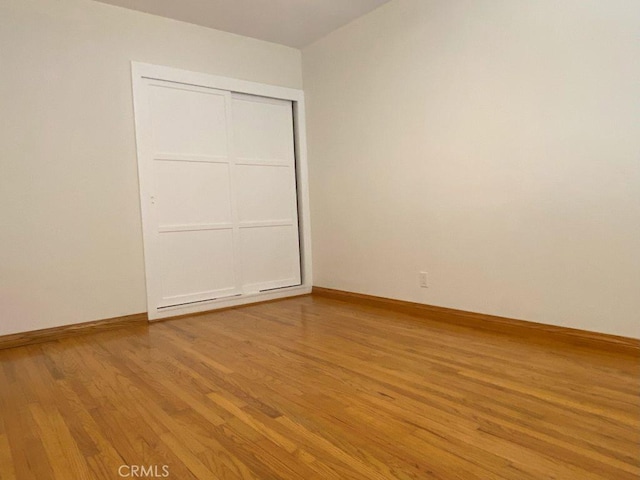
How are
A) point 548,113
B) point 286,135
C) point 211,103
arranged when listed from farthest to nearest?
point 286,135
point 211,103
point 548,113

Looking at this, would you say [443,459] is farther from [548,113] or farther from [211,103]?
[211,103]

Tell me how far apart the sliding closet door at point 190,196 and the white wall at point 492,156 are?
109 cm

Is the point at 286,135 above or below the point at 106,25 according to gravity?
below

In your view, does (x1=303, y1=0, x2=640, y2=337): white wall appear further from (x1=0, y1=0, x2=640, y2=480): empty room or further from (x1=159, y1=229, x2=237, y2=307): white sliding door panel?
(x1=159, y1=229, x2=237, y2=307): white sliding door panel

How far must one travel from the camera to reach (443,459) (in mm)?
1365

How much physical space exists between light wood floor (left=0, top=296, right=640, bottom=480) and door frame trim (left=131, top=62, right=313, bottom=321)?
1.00 meters

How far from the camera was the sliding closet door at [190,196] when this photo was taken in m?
3.68

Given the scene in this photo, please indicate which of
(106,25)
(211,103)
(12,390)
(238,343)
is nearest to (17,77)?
(106,25)

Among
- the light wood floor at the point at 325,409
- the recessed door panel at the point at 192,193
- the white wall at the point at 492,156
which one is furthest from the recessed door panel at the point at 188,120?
the light wood floor at the point at 325,409

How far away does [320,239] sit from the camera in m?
4.55

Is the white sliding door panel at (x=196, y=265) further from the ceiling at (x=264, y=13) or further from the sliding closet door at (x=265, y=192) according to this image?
the ceiling at (x=264, y=13)

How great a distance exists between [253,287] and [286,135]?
5.56ft

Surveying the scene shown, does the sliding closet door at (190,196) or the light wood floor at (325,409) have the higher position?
the sliding closet door at (190,196)

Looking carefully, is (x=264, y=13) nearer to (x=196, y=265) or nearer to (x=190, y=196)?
(x=190, y=196)
